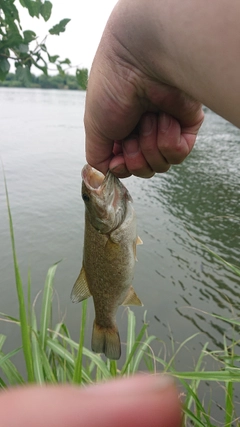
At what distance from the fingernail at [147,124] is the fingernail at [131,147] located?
0.31 feet

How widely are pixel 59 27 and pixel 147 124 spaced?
0.99 meters

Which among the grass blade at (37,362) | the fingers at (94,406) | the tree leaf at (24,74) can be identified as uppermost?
the fingers at (94,406)

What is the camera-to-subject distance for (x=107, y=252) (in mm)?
2338

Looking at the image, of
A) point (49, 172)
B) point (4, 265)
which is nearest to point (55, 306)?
point (4, 265)

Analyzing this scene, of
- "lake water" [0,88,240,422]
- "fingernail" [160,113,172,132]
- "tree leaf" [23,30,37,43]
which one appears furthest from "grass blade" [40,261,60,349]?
"tree leaf" [23,30,37,43]

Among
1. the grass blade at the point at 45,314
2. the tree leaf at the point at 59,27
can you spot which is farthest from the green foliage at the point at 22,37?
the grass blade at the point at 45,314

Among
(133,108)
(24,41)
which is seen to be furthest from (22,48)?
(133,108)

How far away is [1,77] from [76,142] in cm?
2269

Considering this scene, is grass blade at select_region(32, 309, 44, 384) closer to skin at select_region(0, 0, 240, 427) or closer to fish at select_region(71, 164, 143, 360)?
fish at select_region(71, 164, 143, 360)

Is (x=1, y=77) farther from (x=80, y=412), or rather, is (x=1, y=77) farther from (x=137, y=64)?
(x=80, y=412)

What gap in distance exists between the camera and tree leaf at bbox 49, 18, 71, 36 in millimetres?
2391

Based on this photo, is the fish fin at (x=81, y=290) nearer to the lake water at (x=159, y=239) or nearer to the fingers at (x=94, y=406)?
the lake water at (x=159, y=239)

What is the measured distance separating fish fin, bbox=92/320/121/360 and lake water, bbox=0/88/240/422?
3.96 ft

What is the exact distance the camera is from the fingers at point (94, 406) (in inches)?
13.4
